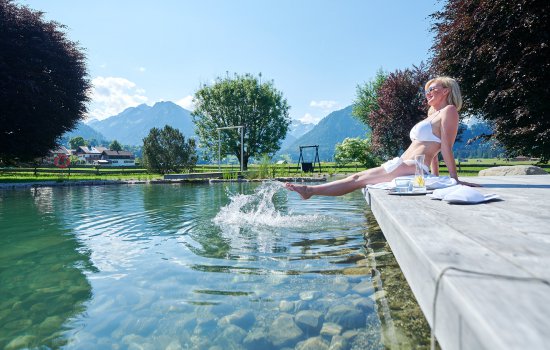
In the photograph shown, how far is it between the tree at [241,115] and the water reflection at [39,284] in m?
28.4

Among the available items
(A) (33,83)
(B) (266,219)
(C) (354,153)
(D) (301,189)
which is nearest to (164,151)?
(A) (33,83)

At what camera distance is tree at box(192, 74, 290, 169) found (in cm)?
3397

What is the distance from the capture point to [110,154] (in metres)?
132

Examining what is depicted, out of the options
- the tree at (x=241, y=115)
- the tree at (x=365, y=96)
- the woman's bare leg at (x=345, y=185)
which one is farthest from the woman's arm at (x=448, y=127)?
the tree at (x=365, y=96)

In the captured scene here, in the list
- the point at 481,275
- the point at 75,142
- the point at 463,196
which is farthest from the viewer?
the point at 75,142

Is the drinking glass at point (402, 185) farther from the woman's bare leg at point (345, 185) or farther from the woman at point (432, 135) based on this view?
the woman's bare leg at point (345, 185)

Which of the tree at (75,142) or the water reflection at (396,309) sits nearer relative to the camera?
the water reflection at (396,309)

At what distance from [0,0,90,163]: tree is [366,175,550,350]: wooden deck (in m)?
21.4

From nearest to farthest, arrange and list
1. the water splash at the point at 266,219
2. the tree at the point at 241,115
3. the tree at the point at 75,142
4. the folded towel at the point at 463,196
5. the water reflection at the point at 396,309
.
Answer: the water reflection at the point at 396,309, the folded towel at the point at 463,196, the water splash at the point at 266,219, the tree at the point at 241,115, the tree at the point at 75,142

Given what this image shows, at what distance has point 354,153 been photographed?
4094cm

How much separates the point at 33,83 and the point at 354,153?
31542 mm

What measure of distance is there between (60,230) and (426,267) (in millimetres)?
6506

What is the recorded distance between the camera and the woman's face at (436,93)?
4445 mm

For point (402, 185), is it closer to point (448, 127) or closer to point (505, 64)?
point (448, 127)
